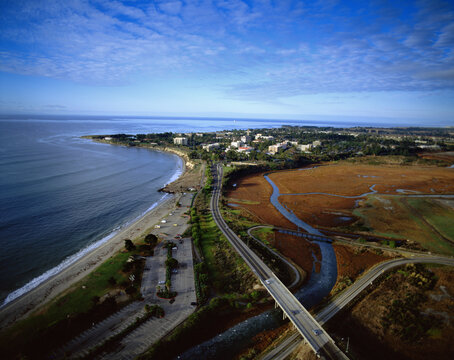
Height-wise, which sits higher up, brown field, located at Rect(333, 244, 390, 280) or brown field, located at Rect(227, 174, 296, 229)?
brown field, located at Rect(227, 174, 296, 229)

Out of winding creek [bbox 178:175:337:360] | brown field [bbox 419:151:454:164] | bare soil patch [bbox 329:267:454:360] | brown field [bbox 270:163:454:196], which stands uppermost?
brown field [bbox 419:151:454:164]

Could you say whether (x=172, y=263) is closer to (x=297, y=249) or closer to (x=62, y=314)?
(x=62, y=314)

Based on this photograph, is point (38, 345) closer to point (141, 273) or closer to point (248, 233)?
point (141, 273)

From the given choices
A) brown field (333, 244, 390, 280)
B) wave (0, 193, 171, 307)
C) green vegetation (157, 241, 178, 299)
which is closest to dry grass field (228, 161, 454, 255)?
brown field (333, 244, 390, 280)

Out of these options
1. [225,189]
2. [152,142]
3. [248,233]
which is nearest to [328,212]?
[248,233]

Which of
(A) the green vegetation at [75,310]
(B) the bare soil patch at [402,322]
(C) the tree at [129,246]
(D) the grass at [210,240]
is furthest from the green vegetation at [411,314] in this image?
(C) the tree at [129,246]

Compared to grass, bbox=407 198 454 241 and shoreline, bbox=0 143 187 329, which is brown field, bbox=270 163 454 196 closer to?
grass, bbox=407 198 454 241

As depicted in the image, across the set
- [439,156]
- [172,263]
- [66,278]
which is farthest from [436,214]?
[439,156]
